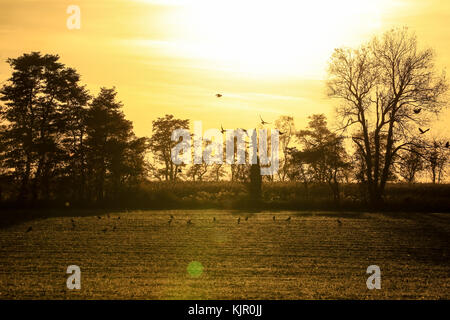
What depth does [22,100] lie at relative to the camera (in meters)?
59.5

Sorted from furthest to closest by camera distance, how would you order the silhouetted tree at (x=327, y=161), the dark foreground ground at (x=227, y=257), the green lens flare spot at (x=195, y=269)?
the silhouetted tree at (x=327, y=161)
the green lens flare spot at (x=195, y=269)
the dark foreground ground at (x=227, y=257)

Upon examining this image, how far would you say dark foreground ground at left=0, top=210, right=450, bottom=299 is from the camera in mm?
20156

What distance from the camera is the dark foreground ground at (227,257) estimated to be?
2016 centimetres

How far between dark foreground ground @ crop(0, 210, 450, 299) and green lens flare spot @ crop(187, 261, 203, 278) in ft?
0.15

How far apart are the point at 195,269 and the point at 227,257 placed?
11.0 feet

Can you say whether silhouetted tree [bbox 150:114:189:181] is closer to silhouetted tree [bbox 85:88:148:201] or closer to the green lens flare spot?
silhouetted tree [bbox 85:88:148:201]

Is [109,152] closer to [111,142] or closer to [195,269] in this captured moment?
[111,142]

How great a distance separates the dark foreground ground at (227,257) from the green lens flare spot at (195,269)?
0.05 m

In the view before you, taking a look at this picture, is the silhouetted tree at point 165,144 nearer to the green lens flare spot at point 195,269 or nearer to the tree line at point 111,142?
the tree line at point 111,142

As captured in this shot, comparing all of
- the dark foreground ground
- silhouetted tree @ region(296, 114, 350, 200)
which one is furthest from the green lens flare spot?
silhouetted tree @ region(296, 114, 350, 200)

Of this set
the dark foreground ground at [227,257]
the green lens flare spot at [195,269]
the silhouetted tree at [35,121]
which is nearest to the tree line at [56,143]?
the silhouetted tree at [35,121]

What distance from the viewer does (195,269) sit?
2431 centimetres

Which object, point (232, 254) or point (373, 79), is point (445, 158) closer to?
point (373, 79)
